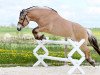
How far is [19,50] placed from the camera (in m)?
16.1

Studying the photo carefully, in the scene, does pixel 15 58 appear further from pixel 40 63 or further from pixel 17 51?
pixel 40 63

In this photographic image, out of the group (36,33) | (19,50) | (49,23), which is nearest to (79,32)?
(49,23)

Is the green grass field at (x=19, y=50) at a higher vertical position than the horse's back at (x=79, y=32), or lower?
lower

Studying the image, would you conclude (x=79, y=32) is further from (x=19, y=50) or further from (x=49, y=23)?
(x=19, y=50)

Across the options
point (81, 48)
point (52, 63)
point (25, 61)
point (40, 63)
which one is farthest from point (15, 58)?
point (81, 48)

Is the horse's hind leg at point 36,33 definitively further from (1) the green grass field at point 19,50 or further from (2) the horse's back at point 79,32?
(1) the green grass field at point 19,50

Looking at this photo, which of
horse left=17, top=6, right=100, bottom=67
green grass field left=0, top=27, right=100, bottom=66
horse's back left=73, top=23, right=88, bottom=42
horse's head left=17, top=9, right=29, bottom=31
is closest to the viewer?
horse left=17, top=6, right=100, bottom=67

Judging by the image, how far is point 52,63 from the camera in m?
14.2

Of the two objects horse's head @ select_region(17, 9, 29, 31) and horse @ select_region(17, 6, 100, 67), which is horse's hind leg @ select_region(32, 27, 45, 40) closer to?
horse @ select_region(17, 6, 100, 67)

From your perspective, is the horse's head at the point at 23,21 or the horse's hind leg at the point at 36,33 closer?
the horse's hind leg at the point at 36,33

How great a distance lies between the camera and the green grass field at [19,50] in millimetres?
14561

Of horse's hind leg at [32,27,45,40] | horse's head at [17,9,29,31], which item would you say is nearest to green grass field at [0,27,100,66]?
horse's head at [17,9,29,31]

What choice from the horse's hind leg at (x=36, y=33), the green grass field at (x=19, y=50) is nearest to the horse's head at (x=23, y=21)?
the horse's hind leg at (x=36, y=33)

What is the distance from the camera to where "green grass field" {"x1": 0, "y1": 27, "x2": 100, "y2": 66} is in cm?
1456
